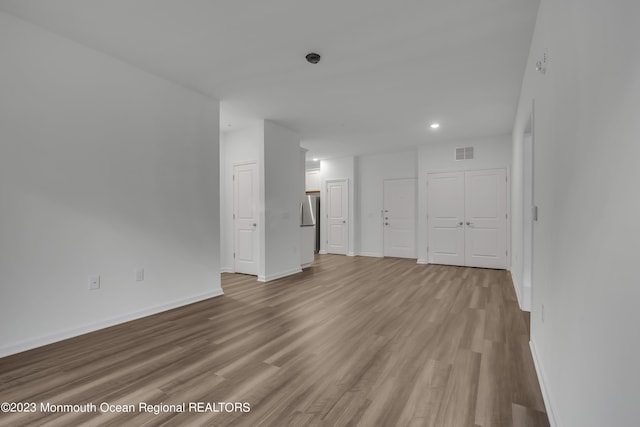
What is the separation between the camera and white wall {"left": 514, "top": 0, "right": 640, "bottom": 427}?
0.81 meters

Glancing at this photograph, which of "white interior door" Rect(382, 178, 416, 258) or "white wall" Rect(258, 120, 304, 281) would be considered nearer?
"white wall" Rect(258, 120, 304, 281)

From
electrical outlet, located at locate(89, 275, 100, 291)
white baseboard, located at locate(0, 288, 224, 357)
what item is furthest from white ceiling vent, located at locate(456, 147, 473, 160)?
electrical outlet, located at locate(89, 275, 100, 291)

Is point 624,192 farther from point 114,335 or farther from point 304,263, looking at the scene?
point 304,263

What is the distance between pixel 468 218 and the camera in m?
6.56

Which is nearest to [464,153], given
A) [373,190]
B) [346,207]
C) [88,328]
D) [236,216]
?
[373,190]

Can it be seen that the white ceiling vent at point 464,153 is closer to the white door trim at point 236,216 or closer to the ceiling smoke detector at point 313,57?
the white door trim at point 236,216

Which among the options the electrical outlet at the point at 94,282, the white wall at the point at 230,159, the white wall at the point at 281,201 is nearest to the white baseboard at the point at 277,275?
the white wall at the point at 281,201

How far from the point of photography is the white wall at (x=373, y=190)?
782 centimetres

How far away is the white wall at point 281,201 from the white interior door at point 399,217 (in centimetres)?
289

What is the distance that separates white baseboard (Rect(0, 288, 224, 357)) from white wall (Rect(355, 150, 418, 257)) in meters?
5.02

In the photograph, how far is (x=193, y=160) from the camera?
3.98 metres

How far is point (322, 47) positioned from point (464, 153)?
188 inches

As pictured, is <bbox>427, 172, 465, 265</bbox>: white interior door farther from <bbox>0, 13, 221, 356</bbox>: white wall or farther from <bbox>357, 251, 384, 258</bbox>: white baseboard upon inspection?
<bbox>0, 13, 221, 356</bbox>: white wall

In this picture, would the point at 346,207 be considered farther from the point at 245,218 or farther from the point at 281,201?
the point at 245,218
